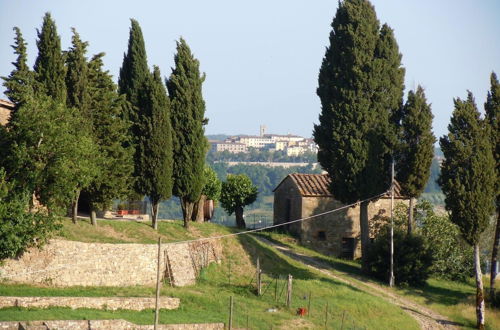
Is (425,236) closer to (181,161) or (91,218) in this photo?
(181,161)

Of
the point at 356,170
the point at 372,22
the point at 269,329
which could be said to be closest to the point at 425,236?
the point at 356,170

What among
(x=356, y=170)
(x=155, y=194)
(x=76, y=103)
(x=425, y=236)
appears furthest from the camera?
(x=425, y=236)

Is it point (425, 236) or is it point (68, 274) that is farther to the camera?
point (425, 236)

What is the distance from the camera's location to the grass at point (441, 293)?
50.6 m

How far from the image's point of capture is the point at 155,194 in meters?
47.8

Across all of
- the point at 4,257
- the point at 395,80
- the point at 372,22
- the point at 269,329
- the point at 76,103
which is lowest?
the point at 269,329

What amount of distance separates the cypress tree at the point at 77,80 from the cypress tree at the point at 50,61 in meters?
0.94

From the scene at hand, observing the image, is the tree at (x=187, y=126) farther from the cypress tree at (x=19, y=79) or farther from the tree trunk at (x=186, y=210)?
the cypress tree at (x=19, y=79)

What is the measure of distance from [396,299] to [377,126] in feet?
37.1

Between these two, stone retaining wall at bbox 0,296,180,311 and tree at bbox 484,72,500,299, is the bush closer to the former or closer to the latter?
tree at bbox 484,72,500,299

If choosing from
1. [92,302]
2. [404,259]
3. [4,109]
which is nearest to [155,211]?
[4,109]

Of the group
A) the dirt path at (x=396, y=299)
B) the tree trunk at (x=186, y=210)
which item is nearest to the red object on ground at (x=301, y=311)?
the dirt path at (x=396, y=299)

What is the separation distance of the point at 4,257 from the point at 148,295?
272 inches

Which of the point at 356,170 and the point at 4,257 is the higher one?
the point at 356,170
